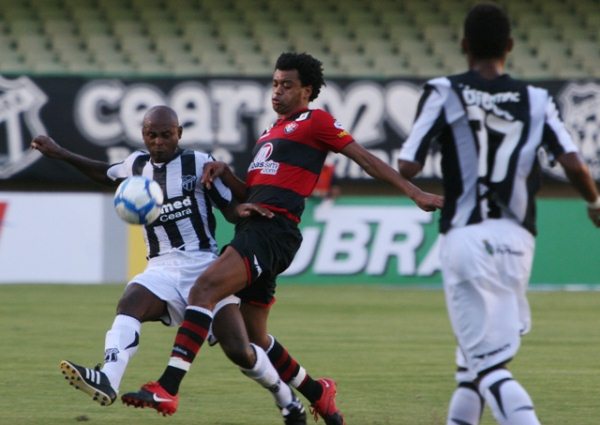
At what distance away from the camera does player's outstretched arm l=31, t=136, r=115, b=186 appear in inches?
299

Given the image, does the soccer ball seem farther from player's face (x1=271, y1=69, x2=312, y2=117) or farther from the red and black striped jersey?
player's face (x1=271, y1=69, x2=312, y2=117)

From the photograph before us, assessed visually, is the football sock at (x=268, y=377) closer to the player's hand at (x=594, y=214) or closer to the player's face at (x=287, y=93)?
the player's face at (x=287, y=93)

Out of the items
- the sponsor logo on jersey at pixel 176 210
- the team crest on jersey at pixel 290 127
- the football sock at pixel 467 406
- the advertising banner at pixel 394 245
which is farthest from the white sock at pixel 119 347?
the advertising banner at pixel 394 245

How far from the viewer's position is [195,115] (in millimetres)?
19828

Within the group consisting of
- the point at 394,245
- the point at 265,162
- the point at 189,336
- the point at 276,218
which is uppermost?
the point at 265,162

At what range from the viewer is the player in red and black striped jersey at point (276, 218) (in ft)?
22.3

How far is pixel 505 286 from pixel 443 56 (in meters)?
17.8

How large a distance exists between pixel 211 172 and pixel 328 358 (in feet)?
12.2

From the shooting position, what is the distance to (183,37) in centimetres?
2258

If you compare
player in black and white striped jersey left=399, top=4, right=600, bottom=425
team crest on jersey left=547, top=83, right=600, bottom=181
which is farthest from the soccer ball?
team crest on jersey left=547, top=83, right=600, bottom=181

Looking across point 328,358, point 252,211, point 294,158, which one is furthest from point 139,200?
point 328,358

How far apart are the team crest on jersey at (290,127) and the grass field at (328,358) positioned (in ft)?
5.39

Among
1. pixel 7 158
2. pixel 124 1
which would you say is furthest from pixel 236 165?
pixel 124 1

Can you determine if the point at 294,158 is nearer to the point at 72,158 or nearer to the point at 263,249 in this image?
the point at 263,249
